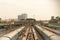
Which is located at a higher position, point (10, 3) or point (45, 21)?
point (10, 3)

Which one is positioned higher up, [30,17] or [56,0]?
[56,0]

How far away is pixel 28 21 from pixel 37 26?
0.96 feet

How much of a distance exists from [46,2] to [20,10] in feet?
2.73

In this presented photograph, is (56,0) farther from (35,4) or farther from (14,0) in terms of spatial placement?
(14,0)

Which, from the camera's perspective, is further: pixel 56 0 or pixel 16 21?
pixel 56 0

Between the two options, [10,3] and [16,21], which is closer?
[16,21]

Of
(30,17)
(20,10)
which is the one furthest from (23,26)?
(20,10)

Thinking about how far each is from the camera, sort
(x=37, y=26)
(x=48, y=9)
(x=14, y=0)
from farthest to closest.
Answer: (x=14, y=0)
(x=48, y=9)
(x=37, y=26)

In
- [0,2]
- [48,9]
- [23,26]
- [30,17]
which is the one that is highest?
[0,2]

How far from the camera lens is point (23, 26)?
11.0 ft

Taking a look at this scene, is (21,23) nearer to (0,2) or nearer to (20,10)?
(20,10)

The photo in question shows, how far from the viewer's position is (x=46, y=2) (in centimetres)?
371

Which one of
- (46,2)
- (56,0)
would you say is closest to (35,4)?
(46,2)

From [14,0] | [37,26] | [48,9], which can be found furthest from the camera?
[14,0]
